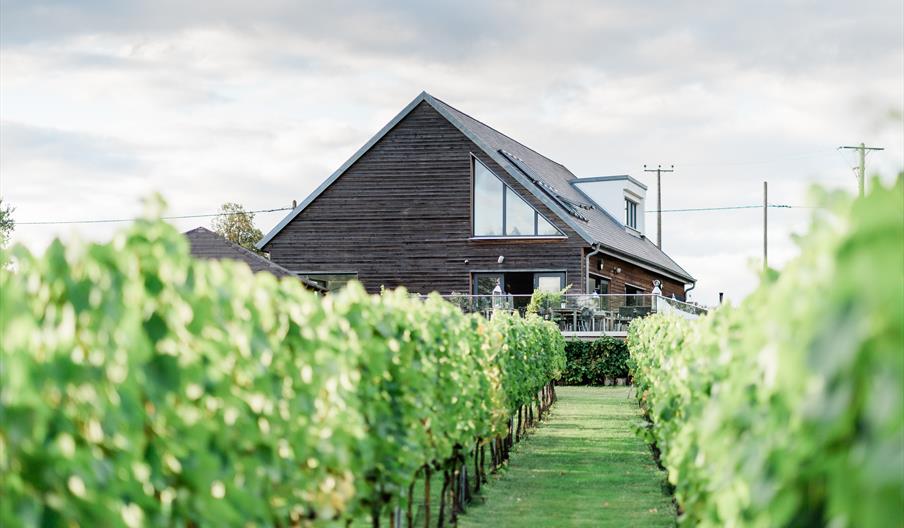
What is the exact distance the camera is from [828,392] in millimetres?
2279

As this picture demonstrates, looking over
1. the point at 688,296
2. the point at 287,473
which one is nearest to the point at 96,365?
the point at 287,473

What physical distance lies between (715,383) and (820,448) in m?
2.93

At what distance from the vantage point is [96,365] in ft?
10.7

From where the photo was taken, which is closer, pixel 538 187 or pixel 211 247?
pixel 538 187

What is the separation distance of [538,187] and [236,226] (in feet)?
113

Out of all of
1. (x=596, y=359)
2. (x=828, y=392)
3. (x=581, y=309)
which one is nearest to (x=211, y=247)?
(x=581, y=309)

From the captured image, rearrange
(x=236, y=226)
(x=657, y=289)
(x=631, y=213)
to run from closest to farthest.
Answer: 1. (x=657, y=289)
2. (x=631, y=213)
3. (x=236, y=226)

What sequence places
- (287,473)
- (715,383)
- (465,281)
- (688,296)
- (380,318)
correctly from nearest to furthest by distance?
(287,473) → (715,383) → (380,318) → (465,281) → (688,296)

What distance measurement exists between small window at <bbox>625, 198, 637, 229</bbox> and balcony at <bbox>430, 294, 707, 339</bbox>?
488 inches

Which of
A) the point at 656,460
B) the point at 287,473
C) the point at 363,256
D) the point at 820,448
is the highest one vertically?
the point at 363,256

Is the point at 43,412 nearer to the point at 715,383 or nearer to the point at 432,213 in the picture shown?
the point at 715,383

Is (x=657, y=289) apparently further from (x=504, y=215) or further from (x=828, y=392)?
(x=828, y=392)

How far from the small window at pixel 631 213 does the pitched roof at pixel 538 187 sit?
722 mm

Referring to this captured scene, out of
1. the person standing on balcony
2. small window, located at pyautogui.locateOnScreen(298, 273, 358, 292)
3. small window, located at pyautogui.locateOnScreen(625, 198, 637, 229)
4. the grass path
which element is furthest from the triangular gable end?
the grass path
